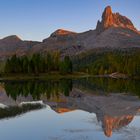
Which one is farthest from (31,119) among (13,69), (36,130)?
(13,69)

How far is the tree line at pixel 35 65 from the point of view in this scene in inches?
6088

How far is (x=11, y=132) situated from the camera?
102 feet

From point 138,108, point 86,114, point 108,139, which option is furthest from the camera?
point 138,108

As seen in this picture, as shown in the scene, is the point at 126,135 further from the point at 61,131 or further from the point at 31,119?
the point at 31,119

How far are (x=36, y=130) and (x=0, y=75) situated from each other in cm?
12508

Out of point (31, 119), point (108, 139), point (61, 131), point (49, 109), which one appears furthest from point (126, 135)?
point (49, 109)

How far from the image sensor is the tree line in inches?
6088

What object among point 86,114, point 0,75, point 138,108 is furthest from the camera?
point 0,75

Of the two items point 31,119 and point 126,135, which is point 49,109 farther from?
point 126,135

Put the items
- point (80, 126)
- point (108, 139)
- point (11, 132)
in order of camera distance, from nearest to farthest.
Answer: point (108, 139) < point (11, 132) < point (80, 126)

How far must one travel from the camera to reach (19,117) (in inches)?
1563

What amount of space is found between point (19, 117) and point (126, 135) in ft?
48.6

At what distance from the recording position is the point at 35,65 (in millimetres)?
157750

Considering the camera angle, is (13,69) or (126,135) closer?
(126,135)
